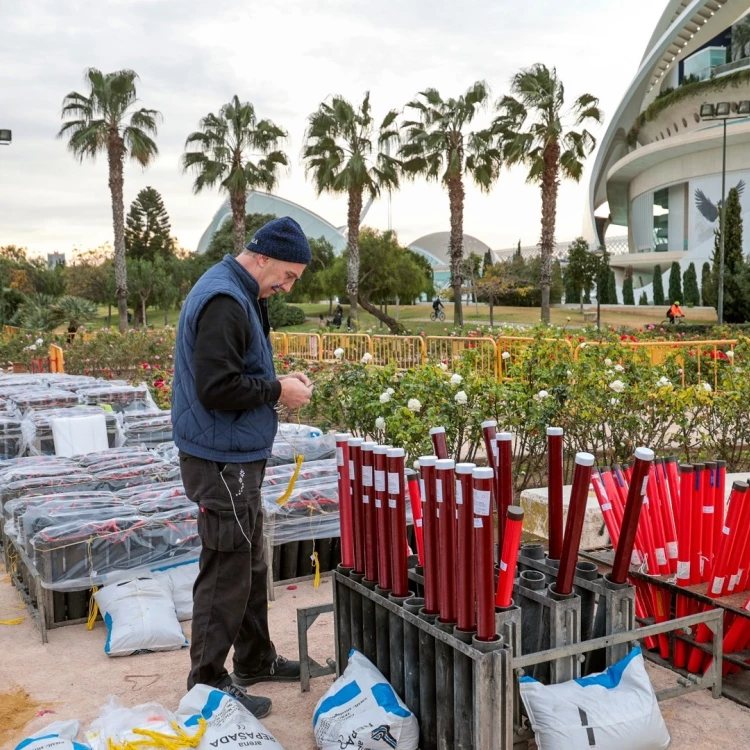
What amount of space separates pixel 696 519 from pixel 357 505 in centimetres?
138

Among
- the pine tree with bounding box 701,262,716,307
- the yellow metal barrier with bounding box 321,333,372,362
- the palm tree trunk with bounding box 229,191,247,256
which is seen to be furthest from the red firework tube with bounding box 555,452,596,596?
the pine tree with bounding box 701,262,716,307

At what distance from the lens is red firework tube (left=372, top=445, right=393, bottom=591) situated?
2908 mm

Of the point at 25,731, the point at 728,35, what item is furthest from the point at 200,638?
the point at 728,35

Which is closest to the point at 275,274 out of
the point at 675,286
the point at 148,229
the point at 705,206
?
the point at 675,286

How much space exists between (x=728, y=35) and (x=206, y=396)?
7550 cm

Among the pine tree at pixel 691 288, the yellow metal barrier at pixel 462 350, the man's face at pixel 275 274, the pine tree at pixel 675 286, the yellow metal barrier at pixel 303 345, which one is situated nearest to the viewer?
the man's face at pixel 275 274

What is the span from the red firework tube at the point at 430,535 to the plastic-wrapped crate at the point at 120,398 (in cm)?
600

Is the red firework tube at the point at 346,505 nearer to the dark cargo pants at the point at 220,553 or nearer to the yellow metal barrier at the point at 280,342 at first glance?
the dark cargo pants at the point at 220,553

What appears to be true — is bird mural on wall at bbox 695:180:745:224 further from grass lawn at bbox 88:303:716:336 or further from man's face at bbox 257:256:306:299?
man's face at bbox 257:256:306:299

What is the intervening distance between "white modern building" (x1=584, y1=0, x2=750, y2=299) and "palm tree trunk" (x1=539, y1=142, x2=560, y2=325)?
23.7m

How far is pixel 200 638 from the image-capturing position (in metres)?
3.04

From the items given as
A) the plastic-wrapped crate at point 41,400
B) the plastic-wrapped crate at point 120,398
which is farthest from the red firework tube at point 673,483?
the plastic-wrapped crate at point 41,400

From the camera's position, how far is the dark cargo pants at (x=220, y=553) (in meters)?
2.95

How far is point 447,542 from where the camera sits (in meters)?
2.60
